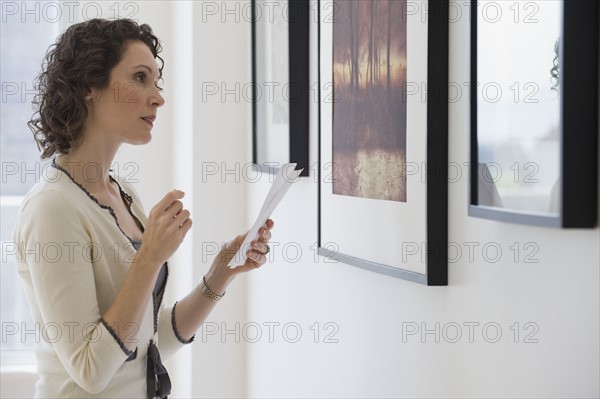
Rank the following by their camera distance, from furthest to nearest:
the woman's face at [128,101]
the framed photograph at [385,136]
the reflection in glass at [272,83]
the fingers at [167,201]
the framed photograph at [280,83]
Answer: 1. the reflection in glass at [272,83]
2. the framed photograph at [280,83]
3. the woman's face at [128,101]
4. the fingers at [167,201]
5. the framed photograph at [385,136]

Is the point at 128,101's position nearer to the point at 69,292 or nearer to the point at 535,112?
the point at 69,292

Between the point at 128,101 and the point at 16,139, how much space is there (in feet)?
5.45

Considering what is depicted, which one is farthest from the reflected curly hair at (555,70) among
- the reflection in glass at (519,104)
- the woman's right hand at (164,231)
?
the woman's right hand at (164,231)

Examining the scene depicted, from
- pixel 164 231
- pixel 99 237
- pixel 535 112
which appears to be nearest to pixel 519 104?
pixel 535 112

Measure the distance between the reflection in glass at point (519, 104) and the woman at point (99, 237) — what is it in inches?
24.7

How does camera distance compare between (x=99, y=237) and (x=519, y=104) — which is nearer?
(x=519, y=104)

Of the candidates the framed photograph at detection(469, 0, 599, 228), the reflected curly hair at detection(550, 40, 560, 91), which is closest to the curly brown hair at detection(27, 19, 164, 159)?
the framed photograph at detection(469, 0, 599, 228)

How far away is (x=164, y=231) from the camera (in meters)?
1.53

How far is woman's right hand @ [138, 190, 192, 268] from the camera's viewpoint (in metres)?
1.51

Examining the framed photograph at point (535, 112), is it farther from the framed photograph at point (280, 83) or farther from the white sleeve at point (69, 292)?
the framed photograph at point (280, 83)

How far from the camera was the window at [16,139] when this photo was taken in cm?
312

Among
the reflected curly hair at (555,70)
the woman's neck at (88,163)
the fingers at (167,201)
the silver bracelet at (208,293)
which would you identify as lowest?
the silver bracelet at (208,293)

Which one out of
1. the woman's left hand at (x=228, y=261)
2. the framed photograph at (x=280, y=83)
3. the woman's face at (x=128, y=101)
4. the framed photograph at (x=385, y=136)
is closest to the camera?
the framed photograph at (x=385, y=136)

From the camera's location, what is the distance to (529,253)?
118cm
